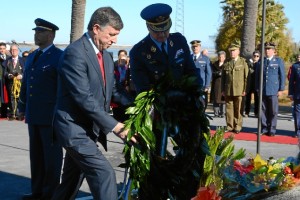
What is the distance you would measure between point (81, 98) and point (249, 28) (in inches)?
513

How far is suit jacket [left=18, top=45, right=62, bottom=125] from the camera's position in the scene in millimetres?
5922

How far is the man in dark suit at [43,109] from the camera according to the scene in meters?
5.93

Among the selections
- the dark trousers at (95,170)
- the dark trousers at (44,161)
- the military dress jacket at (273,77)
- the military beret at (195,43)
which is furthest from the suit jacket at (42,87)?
the military beret at (195,43)

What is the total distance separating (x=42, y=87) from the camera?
5.96 m

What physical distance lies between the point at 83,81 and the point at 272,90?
7.86 meters

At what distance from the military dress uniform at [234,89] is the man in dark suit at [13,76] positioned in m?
5.67

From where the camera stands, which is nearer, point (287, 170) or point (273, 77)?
point (287, 170)

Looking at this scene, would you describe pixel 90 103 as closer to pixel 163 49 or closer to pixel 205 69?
pixel 163 49

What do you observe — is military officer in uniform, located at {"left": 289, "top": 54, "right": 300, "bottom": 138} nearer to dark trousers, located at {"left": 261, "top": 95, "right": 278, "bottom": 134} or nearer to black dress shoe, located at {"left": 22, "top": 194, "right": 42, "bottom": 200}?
dark trousers, located at {"left": 261, "top": 95, "right": 278, "bottom": 134}

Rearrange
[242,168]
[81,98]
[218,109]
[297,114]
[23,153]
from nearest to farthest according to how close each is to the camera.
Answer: [81,98] < [242,168] < [23,153] < [297,114] < [218,109]

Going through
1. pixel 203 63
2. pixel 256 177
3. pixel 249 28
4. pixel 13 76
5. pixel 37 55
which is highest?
pixel 249 28

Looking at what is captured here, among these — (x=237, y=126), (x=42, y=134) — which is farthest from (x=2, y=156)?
(x=237, y=126)

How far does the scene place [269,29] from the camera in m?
26.0

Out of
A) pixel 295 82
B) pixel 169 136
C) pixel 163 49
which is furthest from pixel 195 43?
pixel 169 136
